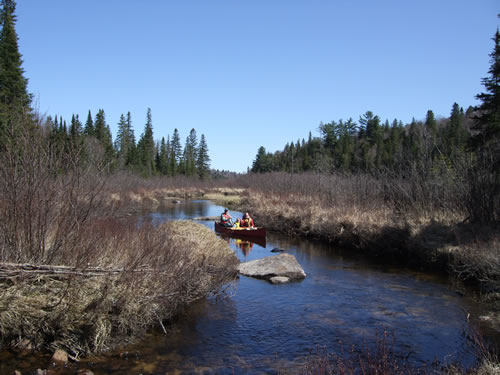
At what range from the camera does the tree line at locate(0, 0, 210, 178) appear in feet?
25.9

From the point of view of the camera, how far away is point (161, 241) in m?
9.42

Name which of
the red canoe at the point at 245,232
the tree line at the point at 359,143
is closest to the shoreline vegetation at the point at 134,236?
the red canoe at the point at 245,232

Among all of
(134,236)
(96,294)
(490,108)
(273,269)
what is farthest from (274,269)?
(490,108)

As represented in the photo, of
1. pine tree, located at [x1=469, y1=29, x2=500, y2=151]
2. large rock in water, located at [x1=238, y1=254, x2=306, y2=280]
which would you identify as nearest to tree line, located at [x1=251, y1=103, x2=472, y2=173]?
pine tree, located at [x1=469, y1=29, x2=500, y2=151]

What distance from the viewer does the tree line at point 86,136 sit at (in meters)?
7.91

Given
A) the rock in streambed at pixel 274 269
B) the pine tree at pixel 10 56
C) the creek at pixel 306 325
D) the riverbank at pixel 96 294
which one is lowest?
the creek at pixel 306 325

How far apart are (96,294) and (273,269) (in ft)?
25.4

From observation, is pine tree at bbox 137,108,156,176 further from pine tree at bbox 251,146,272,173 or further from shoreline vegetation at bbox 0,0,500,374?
shoreline vegetation at bbox 0,0,500,374

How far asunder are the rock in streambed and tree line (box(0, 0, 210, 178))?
626 centimetres

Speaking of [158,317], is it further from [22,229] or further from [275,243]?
[275,243]

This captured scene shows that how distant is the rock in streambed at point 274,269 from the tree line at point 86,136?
626 cm

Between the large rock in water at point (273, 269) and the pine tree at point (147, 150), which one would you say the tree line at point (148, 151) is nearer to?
the pine tree at point (147, 150)

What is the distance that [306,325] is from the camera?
951 cm

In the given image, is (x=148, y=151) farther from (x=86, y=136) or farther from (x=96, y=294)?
(x=96, y=294)
